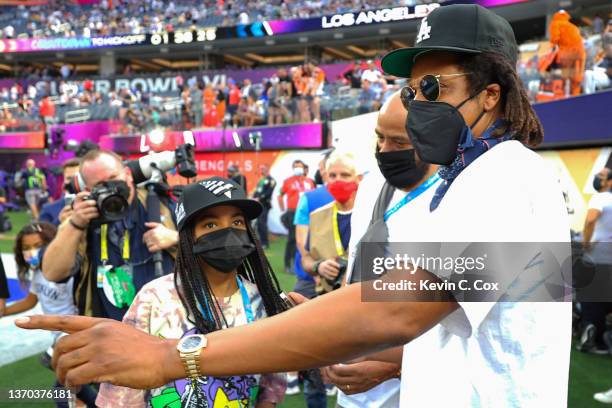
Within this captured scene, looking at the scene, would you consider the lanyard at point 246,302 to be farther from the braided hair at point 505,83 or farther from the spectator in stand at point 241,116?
the spectator in stand at point 241,116

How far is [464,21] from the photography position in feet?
4.20

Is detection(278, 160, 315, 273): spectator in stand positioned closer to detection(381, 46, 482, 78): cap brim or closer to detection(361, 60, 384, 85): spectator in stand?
detection(361, 60, 384, 85): spectator in stand

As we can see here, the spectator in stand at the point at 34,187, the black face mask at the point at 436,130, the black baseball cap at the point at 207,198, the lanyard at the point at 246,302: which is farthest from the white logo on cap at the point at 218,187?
the spectator in stand at the point at 34,187

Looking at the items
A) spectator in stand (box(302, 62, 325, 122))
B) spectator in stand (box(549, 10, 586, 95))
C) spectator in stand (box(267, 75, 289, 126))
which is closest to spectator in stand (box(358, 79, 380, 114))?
spectator in stand (box(302, 62, 325, 122))

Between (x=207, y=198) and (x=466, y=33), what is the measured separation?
53.5 inches

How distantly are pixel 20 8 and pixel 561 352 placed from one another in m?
44.4

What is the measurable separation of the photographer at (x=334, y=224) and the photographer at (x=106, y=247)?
108 cm

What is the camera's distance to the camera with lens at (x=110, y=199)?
10.2 feet

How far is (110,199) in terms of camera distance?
3.11 metres

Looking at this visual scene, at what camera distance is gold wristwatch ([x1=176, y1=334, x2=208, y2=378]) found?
104 cm

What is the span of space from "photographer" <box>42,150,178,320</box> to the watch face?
217 cm

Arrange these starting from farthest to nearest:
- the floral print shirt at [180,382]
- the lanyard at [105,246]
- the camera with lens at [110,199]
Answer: the lanyard at [105,246], the camera with lens at [110,199], the floral print shirt at [180,382]

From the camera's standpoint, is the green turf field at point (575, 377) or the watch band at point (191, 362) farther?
the green turf field at point (575, 377)

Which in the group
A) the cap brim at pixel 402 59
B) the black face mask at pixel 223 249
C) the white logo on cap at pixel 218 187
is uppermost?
the cap brim at pixel 402 59
